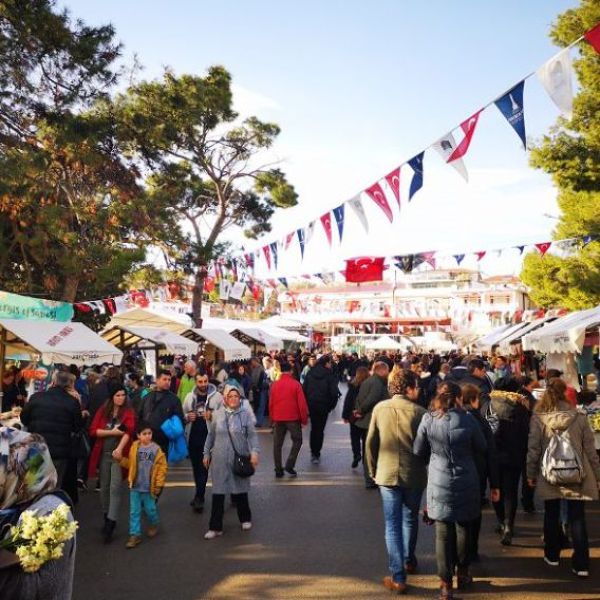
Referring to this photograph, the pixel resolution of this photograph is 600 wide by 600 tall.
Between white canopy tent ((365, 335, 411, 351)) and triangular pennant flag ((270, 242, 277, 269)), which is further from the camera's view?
white canopy tent ((365, 335, 411, 351))

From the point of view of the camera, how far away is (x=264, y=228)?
26.8m

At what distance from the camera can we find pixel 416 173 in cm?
1106

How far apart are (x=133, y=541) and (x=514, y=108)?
7.10 metres

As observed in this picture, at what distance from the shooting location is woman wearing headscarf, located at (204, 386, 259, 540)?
6500 millimetres

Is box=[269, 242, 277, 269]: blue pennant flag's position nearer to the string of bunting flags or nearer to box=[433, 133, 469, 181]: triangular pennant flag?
the string of bunting flags

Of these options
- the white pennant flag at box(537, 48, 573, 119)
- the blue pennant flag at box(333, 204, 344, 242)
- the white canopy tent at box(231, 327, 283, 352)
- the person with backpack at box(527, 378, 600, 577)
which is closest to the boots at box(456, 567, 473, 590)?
the person with backpack at box(527, 378, 600, 577)

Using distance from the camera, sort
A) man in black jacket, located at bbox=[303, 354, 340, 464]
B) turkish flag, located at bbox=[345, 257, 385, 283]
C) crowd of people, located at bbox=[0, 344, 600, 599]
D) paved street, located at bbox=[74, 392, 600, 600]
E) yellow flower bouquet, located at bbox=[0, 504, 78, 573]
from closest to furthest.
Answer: yellow flower bouquet, located at bbox=[0, 504, 78, 573] < crowd of people, located at bbox=[0, 344, 600, 599] < paved street, located at bbox=[74, 392, 600, 600] < man in black jacket, located at bbox=[303, 354, 340, 464] < turkish flag, located at bbox=[345, 257, 385, 283]

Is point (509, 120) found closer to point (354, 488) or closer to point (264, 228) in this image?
point (354, 488)

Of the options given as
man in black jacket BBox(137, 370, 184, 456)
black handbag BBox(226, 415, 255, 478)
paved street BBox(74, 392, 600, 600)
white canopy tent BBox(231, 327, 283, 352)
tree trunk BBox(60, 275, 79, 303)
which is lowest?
paved street BBox(74, 392, 600, 600)

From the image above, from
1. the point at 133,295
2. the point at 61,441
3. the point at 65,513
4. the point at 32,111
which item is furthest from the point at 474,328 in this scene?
the point at 65,513

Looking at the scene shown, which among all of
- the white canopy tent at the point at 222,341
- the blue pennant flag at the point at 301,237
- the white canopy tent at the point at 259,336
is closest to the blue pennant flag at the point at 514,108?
the blue pennant flag at the point at 301,237

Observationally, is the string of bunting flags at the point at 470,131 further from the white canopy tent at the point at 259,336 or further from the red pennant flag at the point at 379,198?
the white canopy tent at the point at 259,336

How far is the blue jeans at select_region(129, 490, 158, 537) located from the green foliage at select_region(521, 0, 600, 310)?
12198 mm

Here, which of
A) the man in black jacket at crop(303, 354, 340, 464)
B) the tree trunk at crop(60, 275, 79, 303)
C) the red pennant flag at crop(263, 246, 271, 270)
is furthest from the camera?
the red pennant flag at crop(263, 246, 271, 270)
